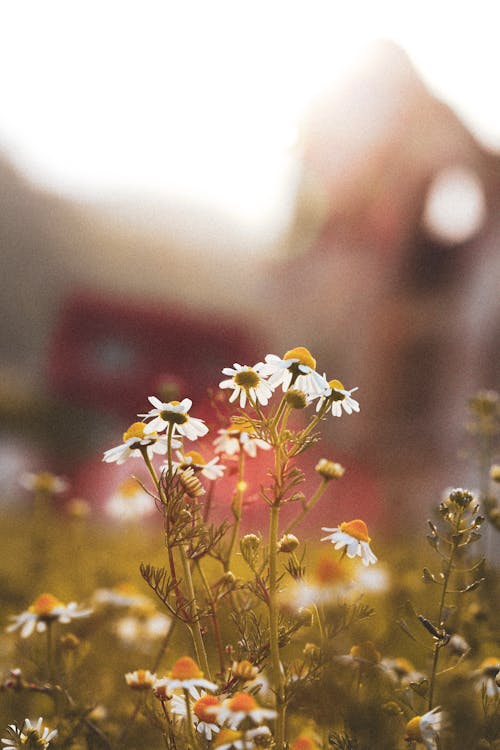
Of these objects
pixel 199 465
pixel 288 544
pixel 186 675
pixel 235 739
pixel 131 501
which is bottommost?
pixel 235 739

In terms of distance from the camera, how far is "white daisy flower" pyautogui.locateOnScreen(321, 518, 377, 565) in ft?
4.48

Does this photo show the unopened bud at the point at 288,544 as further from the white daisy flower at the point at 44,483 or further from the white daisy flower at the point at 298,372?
the white daisy flower at the point at 44,483

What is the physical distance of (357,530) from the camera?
1.41 m

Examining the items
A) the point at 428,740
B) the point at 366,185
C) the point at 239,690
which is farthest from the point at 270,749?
the point at 366,185

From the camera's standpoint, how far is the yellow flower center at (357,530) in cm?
140

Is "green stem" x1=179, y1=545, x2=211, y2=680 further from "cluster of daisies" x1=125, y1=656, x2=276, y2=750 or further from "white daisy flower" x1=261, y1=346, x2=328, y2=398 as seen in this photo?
"white daisy flower" x1=261, y1=346, x2=328, y2=398

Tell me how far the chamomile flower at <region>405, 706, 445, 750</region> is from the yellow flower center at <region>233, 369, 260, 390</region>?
628 mm

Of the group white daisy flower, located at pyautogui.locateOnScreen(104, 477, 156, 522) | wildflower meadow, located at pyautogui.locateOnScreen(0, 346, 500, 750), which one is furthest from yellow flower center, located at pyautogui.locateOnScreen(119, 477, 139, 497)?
wildflower meadow, located at pyautogui.locateOnScreen(0, 346, 500, 750)

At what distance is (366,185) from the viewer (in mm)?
12227

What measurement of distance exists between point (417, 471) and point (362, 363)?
3398 millimetres

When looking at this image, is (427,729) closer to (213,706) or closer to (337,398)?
(213,706)

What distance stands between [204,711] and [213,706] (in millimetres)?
45

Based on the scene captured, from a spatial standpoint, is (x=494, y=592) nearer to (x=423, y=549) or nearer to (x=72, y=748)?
(x=72, y=748)

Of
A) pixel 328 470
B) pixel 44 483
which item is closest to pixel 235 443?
pixel 328 470
